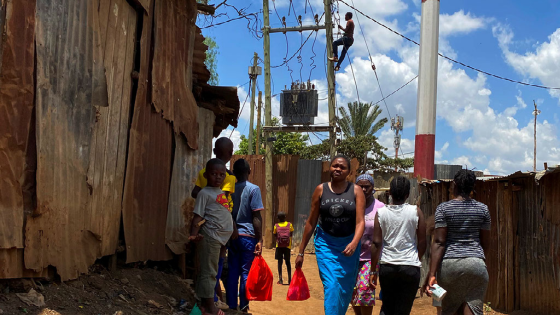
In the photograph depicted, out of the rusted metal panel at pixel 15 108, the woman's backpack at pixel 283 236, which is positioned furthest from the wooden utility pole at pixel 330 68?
the rusted metal panel at pixel 15 108

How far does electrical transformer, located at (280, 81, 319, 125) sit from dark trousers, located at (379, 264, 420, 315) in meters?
12.0

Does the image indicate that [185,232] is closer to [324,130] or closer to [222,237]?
[222,237]

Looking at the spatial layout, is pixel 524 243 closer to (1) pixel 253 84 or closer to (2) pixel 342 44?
(2) pixel 342 44

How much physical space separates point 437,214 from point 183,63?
3.43 metres

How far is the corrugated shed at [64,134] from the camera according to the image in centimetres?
368

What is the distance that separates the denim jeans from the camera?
5543 millimetres

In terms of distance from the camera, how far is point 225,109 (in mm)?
6895

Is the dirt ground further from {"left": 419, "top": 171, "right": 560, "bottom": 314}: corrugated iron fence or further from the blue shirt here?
the blue shirt

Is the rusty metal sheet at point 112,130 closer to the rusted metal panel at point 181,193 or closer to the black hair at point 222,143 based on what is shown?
the rusted metal panel at point 181,193

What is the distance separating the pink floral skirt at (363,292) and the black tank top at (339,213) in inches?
24.8

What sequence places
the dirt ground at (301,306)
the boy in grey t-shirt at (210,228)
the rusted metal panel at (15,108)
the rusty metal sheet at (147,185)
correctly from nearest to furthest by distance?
the rusted metal panel at (15,108)
the boy in grey t-shirt at (210,228)
the rusty metal sheet at (147,185)
the dirt ground at (301,306)

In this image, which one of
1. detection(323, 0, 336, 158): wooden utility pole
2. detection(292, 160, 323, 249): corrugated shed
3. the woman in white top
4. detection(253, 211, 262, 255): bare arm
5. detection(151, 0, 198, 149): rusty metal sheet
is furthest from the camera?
detection(323, 0, 336, 158): wooden utility pole

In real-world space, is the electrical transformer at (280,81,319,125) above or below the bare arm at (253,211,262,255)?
above

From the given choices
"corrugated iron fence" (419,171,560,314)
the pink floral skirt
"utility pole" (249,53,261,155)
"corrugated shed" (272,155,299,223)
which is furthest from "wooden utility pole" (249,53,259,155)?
the pink floral skirt
